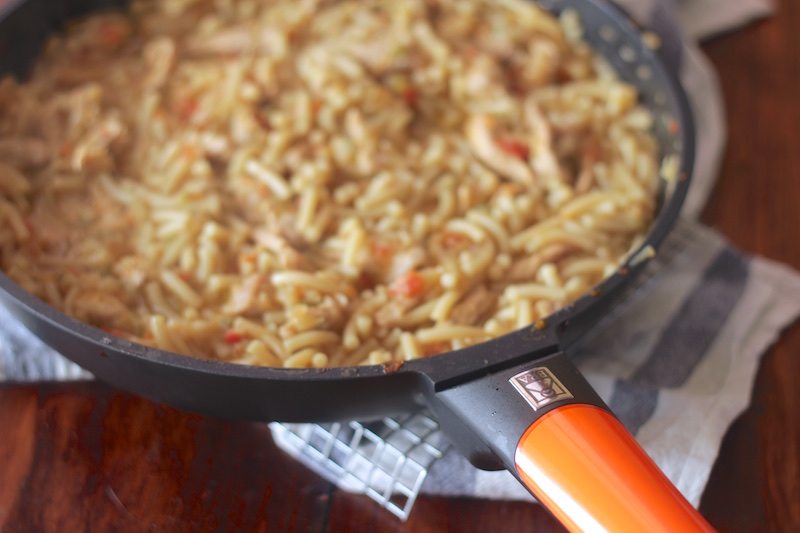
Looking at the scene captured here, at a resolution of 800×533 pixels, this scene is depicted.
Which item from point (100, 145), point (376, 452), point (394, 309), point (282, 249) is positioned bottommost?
point (376, 452)

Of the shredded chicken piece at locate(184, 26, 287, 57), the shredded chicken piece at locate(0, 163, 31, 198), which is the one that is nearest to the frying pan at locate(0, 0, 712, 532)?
the shredded chicken piece at locate(0, 163, 31, 198)

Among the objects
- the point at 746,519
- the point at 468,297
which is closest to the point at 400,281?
the point at 468,297

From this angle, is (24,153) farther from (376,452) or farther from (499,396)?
(499,396)

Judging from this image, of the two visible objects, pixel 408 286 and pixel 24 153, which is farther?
pixel 24 153

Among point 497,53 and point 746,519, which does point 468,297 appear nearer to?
point 746,519


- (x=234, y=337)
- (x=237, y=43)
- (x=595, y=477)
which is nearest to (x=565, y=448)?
(x=595, y=477)

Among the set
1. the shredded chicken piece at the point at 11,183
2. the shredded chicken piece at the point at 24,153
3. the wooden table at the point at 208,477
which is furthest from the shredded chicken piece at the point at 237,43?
the wooden table at the point at 208,477

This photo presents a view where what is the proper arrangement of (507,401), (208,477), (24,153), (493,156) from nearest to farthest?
(507,401), (208,477), (24,153), (493,156)
